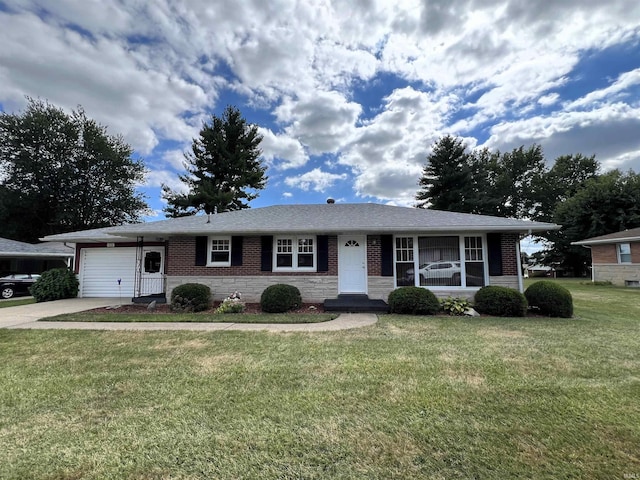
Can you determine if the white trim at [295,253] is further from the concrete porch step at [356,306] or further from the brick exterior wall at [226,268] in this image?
the concrete porch step at [356,306]

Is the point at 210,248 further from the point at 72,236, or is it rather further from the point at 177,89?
the point at 177,89

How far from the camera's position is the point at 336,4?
28.3 feet

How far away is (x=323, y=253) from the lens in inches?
420

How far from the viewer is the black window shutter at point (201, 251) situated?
11.0 m

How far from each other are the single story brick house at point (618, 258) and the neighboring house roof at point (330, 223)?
1466cm

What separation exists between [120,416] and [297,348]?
2854mm

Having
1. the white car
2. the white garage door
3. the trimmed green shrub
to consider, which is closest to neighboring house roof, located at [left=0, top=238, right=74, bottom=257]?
the white garage door

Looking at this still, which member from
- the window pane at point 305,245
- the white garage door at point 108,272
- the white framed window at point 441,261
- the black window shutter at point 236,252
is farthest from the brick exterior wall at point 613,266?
the white garage door at point 108,272

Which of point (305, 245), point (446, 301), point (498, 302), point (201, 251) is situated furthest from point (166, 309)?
point (498, 302)

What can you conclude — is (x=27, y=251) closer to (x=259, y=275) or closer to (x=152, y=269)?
(x=152, y=269)

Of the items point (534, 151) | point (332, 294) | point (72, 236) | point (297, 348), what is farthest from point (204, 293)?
point (534, 151)

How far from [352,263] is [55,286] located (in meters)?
12.1

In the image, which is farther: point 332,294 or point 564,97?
point 564,97

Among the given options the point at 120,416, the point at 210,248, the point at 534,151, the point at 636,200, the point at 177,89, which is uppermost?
the point at 534,151
